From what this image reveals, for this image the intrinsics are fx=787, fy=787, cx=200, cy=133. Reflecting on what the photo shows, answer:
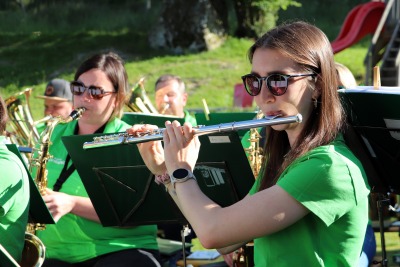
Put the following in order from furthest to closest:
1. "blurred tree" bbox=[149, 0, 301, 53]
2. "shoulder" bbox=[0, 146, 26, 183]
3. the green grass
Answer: "blurred tree" bbox=[149, 0, 301, 53]
the green grass
"shoulder" bbox=[0, 146, 26, 183]

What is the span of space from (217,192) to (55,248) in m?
1.06

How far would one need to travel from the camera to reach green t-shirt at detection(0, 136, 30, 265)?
122 inches

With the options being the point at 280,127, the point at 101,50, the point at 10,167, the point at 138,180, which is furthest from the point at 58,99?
the point at 101,50

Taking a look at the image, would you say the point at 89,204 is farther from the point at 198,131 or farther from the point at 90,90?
the point at 198,131

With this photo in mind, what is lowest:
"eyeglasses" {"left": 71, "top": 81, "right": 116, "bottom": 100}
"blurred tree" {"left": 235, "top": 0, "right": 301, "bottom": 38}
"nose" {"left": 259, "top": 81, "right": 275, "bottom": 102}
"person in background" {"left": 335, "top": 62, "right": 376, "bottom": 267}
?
"person in background" {"left": 335, "top": 62, "right": 376, "bottom": 267}

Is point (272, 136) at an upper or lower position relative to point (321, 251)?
upper

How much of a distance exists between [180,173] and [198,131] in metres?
0.17

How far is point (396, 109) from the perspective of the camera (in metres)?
2.92

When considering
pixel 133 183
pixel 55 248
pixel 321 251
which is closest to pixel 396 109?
pixel 321 251

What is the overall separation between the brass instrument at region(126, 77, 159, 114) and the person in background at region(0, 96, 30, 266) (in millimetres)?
2467

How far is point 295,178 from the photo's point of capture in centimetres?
234

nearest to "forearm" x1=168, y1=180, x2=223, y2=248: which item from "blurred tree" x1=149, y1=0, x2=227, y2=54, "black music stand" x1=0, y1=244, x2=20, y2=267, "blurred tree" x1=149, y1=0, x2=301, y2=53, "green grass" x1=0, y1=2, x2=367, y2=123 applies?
"black music stand" x1=0, y1=244, x2=20, y2=267

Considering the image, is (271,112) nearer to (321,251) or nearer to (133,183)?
(321,251)

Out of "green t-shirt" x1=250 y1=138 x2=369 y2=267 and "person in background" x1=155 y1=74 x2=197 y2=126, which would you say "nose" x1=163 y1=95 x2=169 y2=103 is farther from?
"green t-shirt" x1=250 y1=138 x2=369 y2=267
